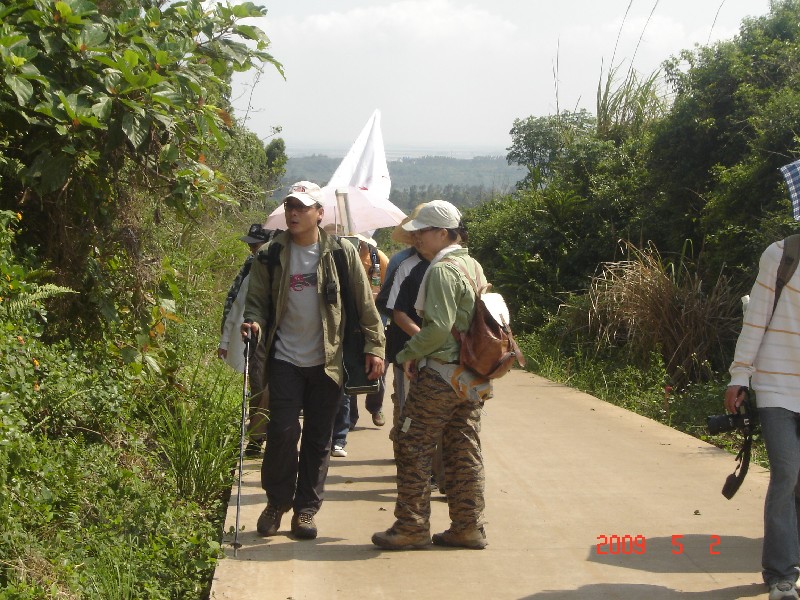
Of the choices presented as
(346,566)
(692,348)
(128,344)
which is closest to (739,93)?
(692,348)

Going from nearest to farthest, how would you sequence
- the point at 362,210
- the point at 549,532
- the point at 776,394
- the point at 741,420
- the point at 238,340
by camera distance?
the point at 776,394 → the point at 741,420 → the point at 549,532 → the point at 238,340 → the point at 362,210

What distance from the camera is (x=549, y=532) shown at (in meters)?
6.20

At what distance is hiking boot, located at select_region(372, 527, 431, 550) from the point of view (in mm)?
5781

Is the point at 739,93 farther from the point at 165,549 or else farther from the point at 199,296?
the point at 165,549

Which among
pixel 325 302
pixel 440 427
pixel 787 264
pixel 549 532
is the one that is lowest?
pixel 549 532

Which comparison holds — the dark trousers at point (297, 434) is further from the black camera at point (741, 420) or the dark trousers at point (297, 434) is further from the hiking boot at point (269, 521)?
the black camera at point (741, 420)

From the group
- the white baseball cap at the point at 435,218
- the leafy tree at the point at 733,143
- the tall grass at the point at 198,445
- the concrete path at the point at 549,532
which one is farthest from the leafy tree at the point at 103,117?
the leafy tree at the point at 733,143

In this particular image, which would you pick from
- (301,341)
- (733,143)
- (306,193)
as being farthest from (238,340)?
(733,143)

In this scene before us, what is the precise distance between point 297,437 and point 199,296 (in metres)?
7.03

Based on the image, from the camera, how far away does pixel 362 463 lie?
8133 millimetres

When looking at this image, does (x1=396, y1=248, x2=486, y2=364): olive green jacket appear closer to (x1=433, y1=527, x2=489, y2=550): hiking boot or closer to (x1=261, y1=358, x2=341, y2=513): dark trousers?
(x1=261, y1=358, x2=341, y2=513): dark trousers

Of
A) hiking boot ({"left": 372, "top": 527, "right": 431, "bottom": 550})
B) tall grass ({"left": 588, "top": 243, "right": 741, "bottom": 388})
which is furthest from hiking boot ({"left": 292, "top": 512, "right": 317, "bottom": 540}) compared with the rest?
tall grass ({"left": 588, "top": 243, "right": 741, "bottom": 388})

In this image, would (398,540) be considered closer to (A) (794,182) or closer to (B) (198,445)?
(B) (198,445)

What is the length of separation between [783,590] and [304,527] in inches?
99.8
